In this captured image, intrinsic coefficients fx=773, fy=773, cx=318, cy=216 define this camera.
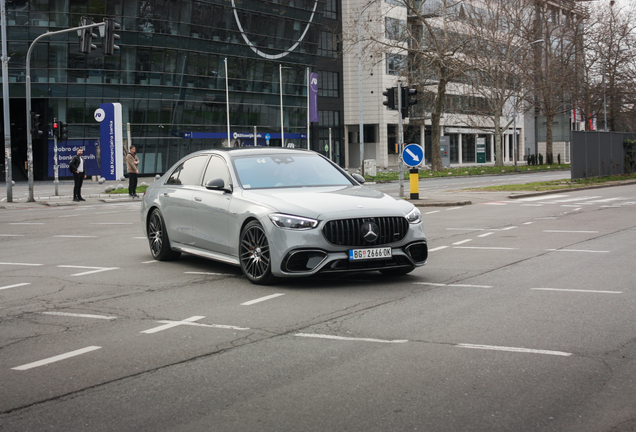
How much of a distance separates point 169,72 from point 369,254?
49654mm

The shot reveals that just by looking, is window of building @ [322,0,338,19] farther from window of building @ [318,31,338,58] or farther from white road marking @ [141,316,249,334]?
white road marking @ [141,316,249,334]

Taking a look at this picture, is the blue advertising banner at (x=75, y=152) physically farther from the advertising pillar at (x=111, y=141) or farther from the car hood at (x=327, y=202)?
the car hood at (x=327, y=202)

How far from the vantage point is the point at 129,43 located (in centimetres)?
5312

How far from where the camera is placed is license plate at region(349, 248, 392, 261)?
838 centimetres

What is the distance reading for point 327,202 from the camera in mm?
8641

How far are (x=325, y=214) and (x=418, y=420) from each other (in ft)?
14.6

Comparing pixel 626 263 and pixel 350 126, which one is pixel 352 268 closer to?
pixel 626 263

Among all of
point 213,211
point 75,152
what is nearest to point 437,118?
point 75,152

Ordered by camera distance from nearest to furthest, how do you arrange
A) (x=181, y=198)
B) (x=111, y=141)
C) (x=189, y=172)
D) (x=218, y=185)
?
(x=218, y=185), (x=181, y=198), (x=189, y=172), (x=111, y=141)

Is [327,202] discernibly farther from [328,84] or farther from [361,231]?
[328,84]


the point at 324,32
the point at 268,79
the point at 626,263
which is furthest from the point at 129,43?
the point at 626,263

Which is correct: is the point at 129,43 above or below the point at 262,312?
above

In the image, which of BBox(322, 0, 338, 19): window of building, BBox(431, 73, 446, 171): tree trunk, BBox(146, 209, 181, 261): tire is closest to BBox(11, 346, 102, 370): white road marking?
BBox(146, 209, 181, 261): tire

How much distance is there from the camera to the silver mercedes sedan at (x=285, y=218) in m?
8.36
